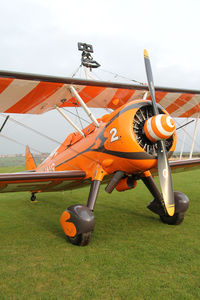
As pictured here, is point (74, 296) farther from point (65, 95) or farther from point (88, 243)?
point (65, 95)

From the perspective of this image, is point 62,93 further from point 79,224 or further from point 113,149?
point 79,224

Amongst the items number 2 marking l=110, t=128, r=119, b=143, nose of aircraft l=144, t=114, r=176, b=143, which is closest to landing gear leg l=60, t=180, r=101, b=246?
number 2 marking l=110, t=128, r=119, b=143

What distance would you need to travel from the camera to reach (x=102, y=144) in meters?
3.86

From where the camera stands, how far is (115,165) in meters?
3.68

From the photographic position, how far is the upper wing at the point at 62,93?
4066 mm

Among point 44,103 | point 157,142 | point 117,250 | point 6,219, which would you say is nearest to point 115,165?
point 157,142

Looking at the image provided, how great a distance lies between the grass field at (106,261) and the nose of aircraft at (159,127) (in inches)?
65.6

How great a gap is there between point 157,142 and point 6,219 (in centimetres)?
405

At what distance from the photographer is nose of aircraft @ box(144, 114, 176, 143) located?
325 centimetres

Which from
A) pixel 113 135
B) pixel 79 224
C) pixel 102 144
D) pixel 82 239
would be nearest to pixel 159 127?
pixel 113 135

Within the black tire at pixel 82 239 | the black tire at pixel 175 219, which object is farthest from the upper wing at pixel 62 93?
the black tire at pixel 175 219

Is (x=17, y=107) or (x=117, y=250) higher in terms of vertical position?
(x=17, y=107)

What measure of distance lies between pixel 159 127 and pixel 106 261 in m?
2.00

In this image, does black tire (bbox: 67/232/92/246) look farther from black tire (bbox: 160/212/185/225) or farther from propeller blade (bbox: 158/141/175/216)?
black tire (bbox: 160/212/185/225)
